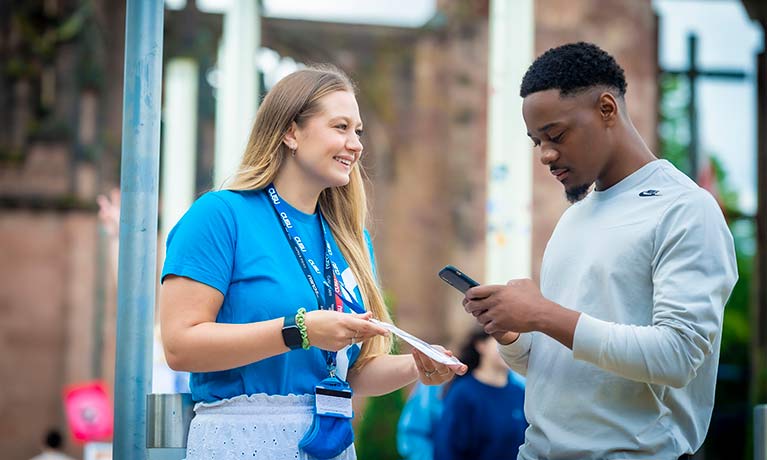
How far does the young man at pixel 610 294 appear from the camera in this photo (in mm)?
2746

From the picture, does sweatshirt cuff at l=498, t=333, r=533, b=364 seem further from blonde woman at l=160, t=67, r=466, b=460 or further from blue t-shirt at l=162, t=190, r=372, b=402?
blue t-shirt at l=162, t=190, r=372, b=402

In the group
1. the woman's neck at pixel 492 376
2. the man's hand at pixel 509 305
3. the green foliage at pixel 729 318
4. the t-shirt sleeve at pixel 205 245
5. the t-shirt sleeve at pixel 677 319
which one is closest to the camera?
the t-shirt sleeve at pixel 677 319

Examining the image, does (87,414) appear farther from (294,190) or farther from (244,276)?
(244,276)

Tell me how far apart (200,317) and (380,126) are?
1971 centimetres

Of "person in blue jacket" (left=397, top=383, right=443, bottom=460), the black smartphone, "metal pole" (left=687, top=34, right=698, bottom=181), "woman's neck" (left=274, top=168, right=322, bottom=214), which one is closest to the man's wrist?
the black smartphone

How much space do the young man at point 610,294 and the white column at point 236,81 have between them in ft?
20.3

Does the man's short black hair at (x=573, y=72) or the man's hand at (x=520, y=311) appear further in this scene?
the man's short black hair at (x=573, y=72)

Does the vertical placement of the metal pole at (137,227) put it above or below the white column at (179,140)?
below

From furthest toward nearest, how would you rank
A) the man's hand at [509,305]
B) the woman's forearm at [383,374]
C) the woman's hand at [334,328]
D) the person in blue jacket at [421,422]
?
the person in blue jacket at [421,422] → the woman's forearm at [383,374] → the woman's hand at [334,328] → the man's hand at [509,305]

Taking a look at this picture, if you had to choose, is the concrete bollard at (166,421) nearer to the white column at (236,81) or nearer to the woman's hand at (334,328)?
the woman's hand at (334,328)

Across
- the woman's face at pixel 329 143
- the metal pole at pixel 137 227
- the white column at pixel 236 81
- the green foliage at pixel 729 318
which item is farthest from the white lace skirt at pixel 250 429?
the green foliage at pixel 729 318

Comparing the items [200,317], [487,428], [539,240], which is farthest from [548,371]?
[539,240]

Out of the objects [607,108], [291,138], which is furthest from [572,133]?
[291,138]

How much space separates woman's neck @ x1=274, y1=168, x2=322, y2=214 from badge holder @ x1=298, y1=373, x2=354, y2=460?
52cm
